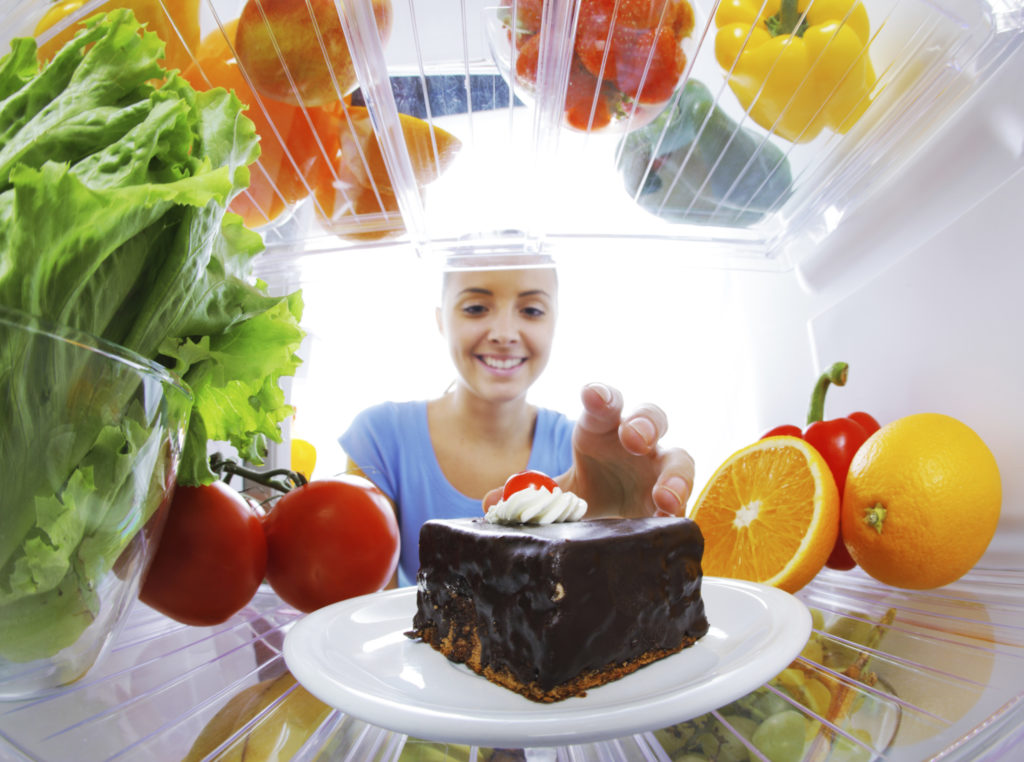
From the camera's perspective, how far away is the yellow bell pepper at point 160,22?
1.67 ft

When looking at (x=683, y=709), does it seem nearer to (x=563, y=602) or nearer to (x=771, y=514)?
(x=563, y=602)

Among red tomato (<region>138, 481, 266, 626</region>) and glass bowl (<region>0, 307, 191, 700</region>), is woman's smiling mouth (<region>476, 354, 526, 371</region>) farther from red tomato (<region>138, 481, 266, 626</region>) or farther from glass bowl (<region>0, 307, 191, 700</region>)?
glass bowl (<region>0, 307, 191, 700</region>)

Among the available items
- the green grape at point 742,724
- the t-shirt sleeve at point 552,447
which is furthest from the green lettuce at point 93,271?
the t-shirt sleeve at point 552,447

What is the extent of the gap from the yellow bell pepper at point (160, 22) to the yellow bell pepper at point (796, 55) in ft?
1.45

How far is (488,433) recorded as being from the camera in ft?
5.25

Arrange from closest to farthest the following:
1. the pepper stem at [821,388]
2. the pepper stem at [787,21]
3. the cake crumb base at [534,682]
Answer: the cake crumb base at [534,682]
the pepper stem at [787,21]
the pepper stem at [821,388]

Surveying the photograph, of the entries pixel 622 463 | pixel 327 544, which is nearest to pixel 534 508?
pixel 327 544

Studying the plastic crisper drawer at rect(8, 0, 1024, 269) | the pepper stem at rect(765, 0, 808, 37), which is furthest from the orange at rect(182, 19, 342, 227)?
the pepper stem at rect(765, 0, 808, 37)

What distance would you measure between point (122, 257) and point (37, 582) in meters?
0.16

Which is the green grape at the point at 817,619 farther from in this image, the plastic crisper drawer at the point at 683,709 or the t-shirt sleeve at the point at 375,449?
the t-shirt sleeve at the point at 375,449

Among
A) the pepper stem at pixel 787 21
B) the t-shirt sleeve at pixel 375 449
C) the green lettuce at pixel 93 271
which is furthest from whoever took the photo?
the t-shirt sleeve at pixel 375 449

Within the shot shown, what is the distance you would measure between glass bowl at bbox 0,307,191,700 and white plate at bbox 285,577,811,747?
12 cm

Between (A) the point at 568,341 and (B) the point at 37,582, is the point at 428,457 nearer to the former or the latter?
(A) the point at 568,341

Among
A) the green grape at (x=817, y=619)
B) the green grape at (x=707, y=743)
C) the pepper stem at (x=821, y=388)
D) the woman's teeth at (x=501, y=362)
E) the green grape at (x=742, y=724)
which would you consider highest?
the woman's teeth at (x=501, y=362)
